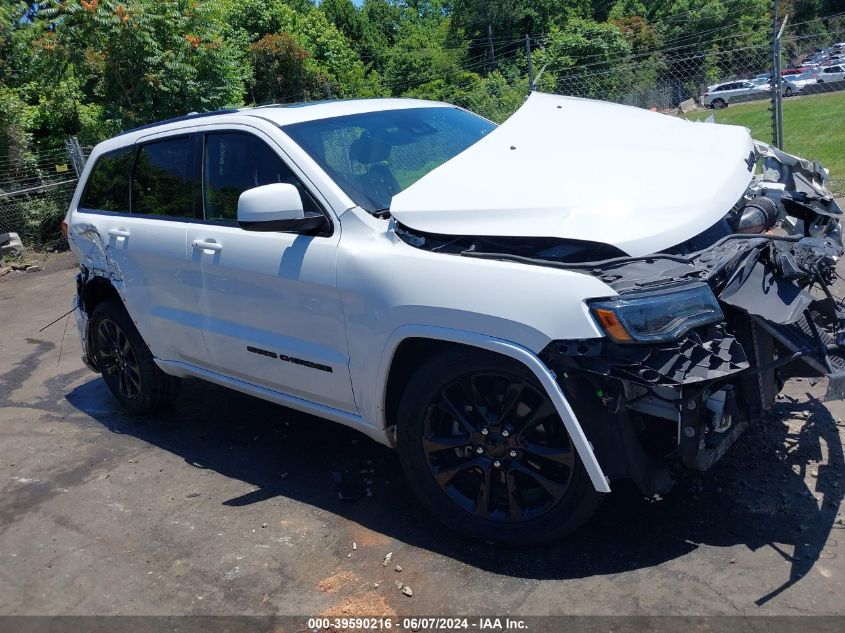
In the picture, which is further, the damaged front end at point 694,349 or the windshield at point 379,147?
the windshield at point 379,147

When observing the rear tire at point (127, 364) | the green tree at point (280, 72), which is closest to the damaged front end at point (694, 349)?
the rear tire at point (127, 364)

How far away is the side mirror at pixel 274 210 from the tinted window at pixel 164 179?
1.00 metres

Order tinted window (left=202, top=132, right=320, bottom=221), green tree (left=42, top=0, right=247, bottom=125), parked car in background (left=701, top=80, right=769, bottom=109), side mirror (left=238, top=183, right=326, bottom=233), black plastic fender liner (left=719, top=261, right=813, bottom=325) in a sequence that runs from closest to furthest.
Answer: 1. black plastic fender liner (left=719, top=261, right=813, bottom=325)
2. side mirror (left=238, top=183, right=326, bottom=233)
3. tinted window (left=202, top=132, right=320, bottom=221)
4. green tree (left=42, top=0, right=247, bottom=125)
5. parked car in background (left=701, top=80, right=769, bottom=109)

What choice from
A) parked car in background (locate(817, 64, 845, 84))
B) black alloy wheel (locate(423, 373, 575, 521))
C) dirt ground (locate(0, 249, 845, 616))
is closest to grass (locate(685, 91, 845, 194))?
parked car in background (locate(817, 64, 845, 84))

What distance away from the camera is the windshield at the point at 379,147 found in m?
3.93

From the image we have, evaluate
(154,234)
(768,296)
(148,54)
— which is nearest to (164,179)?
(154,234)

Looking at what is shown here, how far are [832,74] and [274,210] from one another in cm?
3194

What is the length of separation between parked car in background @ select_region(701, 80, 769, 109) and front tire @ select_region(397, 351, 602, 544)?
19.0 meters

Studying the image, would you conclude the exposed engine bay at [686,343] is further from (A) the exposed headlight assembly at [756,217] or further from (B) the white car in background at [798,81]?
(B) the white car in background at [798,81]

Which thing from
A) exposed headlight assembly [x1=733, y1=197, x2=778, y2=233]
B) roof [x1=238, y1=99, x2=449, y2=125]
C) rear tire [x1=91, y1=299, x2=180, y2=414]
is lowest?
rear tire [x1=91, y1=299, x2=180, y2=414]

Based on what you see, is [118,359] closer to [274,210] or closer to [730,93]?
[274,210]

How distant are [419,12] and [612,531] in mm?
48585

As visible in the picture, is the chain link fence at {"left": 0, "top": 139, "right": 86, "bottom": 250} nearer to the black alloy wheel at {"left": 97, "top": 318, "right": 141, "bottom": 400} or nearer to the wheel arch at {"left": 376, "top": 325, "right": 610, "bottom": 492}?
the black alloy wheel at {"left": 97, "top": 318, "right": 141, "bottom": 400}

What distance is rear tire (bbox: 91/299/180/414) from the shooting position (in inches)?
A: 205
